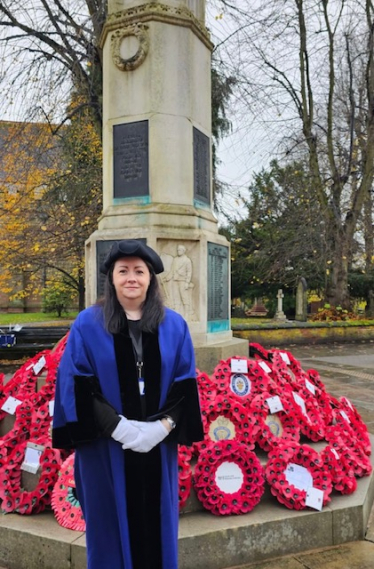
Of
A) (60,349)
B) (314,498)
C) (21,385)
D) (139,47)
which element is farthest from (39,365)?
(139,47)

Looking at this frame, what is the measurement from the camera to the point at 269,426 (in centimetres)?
406

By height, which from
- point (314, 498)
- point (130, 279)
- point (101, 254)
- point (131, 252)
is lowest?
point (314, 498)

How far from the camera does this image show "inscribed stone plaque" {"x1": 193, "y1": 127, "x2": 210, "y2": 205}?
216 inches

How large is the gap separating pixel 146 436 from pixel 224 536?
1281mm

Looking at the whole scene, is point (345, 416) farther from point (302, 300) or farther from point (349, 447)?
point (302, 300)

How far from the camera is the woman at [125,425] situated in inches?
84.7

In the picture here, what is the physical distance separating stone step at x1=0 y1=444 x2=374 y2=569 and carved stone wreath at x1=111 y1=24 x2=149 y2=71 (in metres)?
4.39

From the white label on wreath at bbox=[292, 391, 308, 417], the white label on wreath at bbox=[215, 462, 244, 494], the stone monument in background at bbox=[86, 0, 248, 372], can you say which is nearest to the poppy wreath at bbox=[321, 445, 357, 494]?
the white label on wreath at bbox=[215, 462, 244, 494]

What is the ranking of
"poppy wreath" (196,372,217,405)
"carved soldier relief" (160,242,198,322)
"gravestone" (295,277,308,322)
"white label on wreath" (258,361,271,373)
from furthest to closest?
"gravestone" (295,277,308,322)
"carved soldier relief" (160,242,198,322)
"white label on wreath" (258,361,271,373)
"poppy wreath" (196,372,217,405)

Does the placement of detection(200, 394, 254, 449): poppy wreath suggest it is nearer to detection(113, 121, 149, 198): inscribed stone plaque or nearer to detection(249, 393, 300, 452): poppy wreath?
detection(249, 393, 300, 452): poppy wreath

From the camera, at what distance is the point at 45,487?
326 cm

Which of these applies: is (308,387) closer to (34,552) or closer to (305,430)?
(305,430)

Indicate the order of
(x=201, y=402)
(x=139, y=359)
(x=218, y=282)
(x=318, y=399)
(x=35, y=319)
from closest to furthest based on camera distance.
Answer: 1. (x=139, y=359)
2. (x=201, y=402)
3. (x=318, y=399)
4. (x=218, y=282)
5. (x=35, y=319)

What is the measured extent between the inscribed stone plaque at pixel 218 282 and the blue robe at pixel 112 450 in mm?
3109
